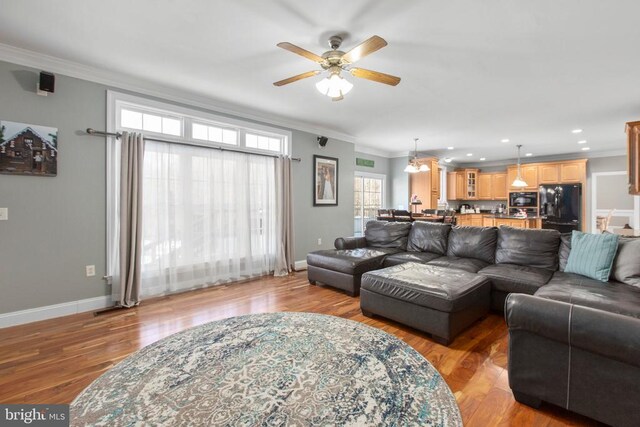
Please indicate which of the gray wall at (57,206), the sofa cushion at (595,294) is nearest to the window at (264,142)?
the gray wall at (57,206)

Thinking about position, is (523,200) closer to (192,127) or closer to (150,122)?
(192,127)

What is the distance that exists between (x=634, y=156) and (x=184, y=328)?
6.33m

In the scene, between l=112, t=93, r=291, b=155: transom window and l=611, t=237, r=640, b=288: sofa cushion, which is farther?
l=112, t=93, r=291, b=155: transom window

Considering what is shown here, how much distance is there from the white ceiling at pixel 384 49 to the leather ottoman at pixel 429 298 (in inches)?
83.6

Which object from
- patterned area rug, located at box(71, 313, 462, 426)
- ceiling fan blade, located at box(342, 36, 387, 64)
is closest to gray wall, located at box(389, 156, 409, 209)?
ceiling fan blade, located at box(342, 36, 387, 64)

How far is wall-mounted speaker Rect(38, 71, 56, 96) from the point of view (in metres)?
2.79

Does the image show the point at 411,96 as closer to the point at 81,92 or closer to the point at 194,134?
the point at 194,134

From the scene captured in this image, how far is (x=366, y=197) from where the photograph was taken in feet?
24.8

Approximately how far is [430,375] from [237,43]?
2.97m

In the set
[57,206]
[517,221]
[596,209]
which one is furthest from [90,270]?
[596,209]

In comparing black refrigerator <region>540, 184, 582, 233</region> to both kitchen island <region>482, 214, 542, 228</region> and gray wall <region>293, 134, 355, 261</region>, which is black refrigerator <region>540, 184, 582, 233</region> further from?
gray wall <region>293, 134, 355, 261</region>

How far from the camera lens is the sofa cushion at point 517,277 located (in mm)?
2787

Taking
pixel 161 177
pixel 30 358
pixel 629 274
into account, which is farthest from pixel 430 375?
pixel 161 177

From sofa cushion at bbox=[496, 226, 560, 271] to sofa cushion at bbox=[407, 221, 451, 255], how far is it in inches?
27.3
